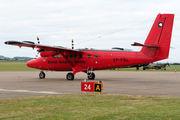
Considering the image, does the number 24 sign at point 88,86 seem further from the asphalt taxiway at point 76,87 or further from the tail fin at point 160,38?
the tail fin at point 160,38

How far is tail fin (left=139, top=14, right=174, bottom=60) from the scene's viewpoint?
24.4m

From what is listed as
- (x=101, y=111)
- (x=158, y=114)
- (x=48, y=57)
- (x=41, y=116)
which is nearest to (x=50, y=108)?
(x=41, y=116)

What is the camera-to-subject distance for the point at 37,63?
29875 millimetres

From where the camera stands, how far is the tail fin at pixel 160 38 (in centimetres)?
2438

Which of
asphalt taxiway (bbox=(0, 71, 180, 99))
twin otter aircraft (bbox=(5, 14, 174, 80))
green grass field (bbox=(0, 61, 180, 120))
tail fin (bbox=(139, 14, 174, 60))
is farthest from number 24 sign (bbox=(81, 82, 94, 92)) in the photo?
tail fin (bbox=(139, 14, 174, 60))

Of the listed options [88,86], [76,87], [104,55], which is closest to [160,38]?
[104,55]

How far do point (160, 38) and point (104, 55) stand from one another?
262 inches

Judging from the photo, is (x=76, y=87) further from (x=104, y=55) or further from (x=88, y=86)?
(x=104, y=55)

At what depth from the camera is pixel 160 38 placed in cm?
2452

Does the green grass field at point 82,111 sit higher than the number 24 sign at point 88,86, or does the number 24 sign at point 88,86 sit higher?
the number 24 sign at point 88,86

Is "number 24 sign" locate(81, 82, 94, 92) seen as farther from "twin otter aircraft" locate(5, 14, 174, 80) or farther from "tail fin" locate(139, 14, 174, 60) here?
"tail fin" locate(139, 14, 174, 60)

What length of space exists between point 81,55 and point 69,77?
3.07 meters

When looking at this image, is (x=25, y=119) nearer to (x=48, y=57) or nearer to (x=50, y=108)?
(x=50, y=108)

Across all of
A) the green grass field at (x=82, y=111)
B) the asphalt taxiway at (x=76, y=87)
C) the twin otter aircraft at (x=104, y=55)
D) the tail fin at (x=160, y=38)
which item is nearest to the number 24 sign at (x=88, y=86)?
the asphalt taxiway at (x=76, y=87)
